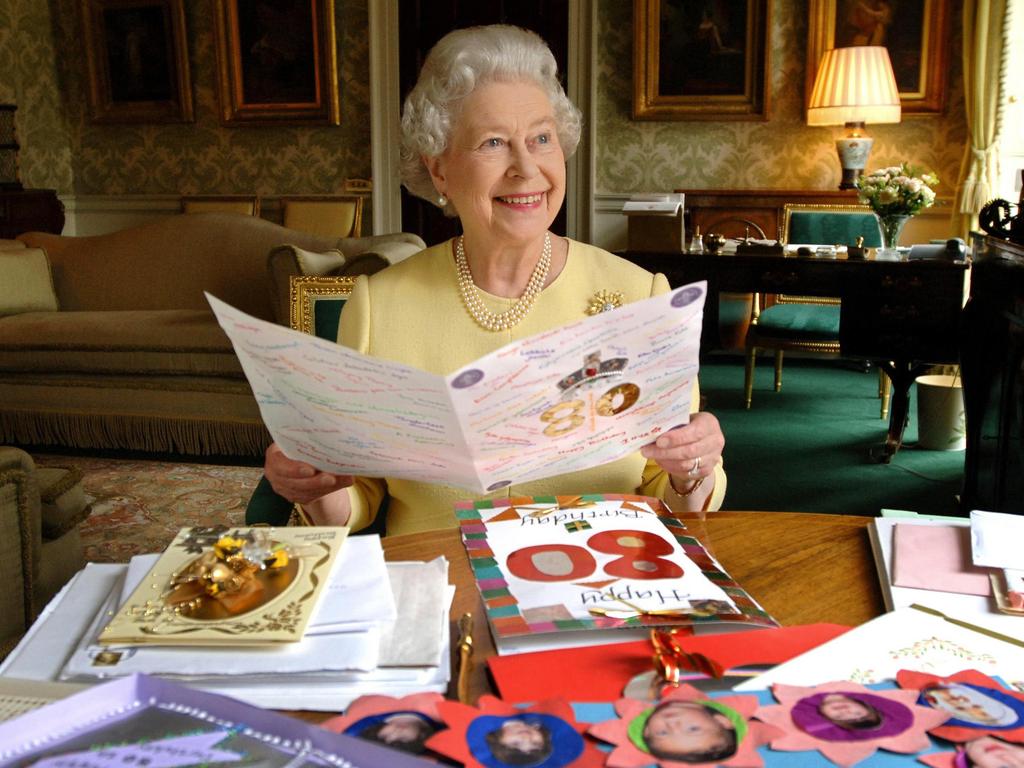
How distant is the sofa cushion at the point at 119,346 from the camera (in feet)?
13.3

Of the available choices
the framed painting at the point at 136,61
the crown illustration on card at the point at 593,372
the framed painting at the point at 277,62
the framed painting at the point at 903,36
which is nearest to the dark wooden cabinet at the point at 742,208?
the framed painting at the point at 903,36

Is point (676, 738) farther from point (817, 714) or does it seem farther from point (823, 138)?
point (823, 138)

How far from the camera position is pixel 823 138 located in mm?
5656

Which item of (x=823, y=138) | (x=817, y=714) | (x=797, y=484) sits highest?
(x=823, y=138)

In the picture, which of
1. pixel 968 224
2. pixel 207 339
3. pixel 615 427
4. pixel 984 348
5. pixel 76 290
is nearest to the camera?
pixel 615 427

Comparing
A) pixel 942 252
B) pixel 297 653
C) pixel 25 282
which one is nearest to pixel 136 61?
pixel 25 282

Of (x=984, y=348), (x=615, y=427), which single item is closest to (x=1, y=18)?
(x=984, y=348)

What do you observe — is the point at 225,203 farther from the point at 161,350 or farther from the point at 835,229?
the point at 835,229

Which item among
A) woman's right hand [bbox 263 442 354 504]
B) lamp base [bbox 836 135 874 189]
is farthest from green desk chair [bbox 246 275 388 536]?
lamp base [bbox 836 135 874 189]

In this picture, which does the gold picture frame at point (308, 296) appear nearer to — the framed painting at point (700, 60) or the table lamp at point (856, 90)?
the table lamp at point (856, 90)

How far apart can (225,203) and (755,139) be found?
3633 millimetres

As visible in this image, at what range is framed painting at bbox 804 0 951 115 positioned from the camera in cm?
534

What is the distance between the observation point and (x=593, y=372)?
2.86 ft

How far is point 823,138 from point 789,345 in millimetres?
1966
